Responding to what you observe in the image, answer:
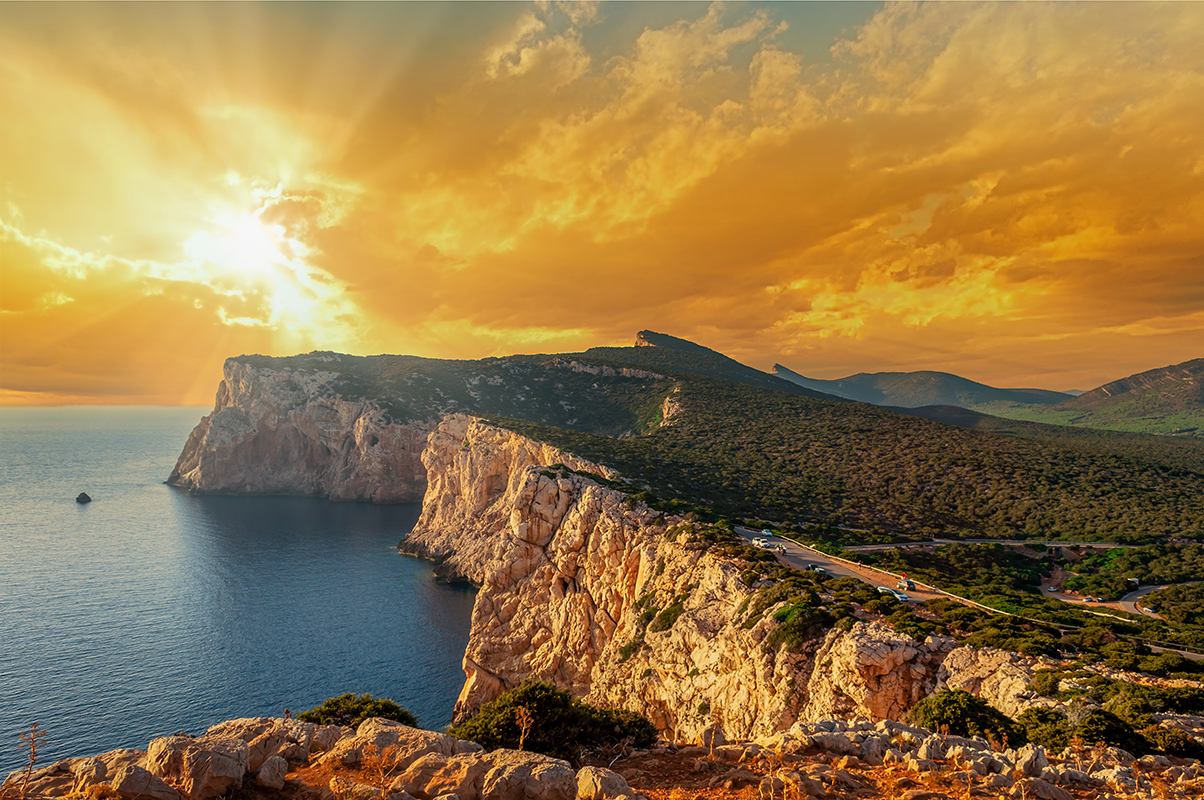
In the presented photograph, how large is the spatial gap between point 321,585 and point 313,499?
72238mm

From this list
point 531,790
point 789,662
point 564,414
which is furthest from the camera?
point 564,414

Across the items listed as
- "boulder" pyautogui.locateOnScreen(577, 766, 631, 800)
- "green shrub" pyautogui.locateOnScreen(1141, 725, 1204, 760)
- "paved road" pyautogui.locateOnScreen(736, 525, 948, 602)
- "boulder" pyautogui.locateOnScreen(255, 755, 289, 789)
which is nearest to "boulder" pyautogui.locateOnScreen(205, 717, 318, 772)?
"boulder" pyautogui.locateOnScreen(255, 755, 289, 789)

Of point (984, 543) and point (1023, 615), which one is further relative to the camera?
point (984, 543)

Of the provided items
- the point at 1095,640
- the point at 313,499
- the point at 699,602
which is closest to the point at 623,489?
the point at 699,602

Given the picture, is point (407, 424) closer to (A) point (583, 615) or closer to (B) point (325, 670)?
(B) point (325, 670)

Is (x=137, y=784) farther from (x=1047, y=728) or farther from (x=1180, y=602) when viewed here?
(x=1180, y=602)

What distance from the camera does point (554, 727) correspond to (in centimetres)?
1858

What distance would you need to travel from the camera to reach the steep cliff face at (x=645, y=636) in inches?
1004

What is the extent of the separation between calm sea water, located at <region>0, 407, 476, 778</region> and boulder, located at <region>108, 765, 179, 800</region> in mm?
46619

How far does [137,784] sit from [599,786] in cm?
1010

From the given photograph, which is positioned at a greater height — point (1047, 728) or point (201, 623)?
point (1047, 728)

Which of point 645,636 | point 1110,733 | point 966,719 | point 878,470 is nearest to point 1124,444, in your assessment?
point 878,470

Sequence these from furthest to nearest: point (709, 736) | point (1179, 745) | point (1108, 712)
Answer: point (1108, 712) < point (709, 736) < point (1179, 745)

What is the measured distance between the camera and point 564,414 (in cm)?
15838
